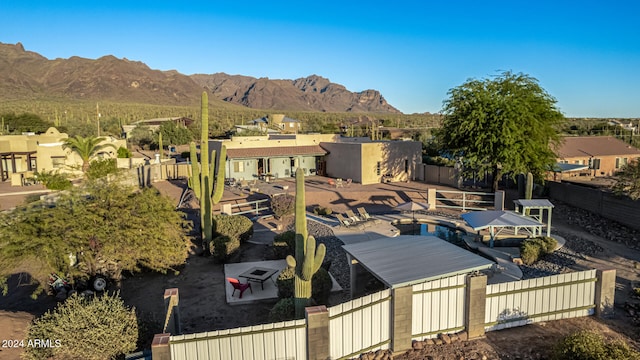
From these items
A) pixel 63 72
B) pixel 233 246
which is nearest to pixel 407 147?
pixel 233 246

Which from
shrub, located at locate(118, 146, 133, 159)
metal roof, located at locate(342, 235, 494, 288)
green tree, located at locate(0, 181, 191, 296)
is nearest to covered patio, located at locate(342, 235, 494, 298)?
metal roof, located at locate(342, 235, 494, 288)

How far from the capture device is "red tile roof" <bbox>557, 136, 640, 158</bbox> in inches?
1403

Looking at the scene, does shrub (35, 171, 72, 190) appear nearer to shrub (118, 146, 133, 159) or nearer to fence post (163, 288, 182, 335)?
shrub (118, 146, 133, 159)

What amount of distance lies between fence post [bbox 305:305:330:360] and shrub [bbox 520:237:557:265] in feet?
30.8

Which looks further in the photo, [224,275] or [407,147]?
[407,147]

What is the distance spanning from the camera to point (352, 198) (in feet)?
89.1

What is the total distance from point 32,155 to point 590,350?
148ft

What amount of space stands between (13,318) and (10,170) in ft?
123

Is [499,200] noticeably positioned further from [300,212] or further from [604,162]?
[604,162]

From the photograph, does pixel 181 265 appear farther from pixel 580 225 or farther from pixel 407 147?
pixel 407 147

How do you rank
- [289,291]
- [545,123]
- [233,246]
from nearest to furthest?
1. [289,291]
2. [233,246]
3. [545,123]

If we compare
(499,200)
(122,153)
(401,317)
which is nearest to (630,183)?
(499,200)

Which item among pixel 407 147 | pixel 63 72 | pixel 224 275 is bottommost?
pixel 224 275

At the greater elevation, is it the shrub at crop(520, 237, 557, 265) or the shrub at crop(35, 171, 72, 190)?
the shrub at crop(35, 171, 72, 190)
